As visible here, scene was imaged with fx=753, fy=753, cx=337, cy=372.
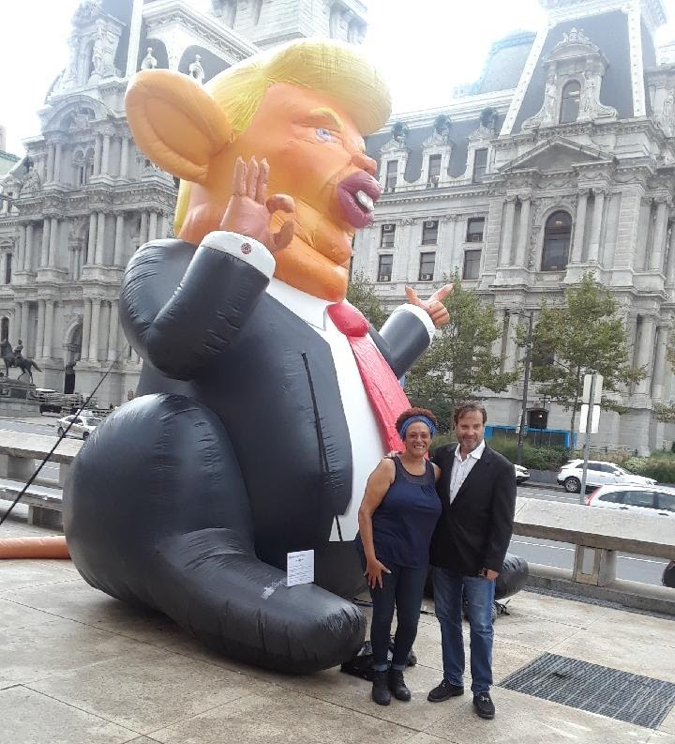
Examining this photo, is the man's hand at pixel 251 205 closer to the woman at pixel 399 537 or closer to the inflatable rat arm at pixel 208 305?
the inflatable rat arm at pixel 208 305

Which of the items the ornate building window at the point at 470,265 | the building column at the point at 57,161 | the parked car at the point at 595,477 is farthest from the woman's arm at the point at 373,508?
the building column at the point at 57,161

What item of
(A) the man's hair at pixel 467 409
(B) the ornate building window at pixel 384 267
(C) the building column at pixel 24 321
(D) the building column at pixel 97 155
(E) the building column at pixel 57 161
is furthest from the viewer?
(C) the building column at pixel 24 321

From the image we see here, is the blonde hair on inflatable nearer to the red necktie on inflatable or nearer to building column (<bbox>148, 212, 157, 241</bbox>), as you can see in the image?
the red necktie on inflatable

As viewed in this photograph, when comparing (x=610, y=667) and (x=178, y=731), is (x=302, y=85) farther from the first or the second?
(x=610, y=667)

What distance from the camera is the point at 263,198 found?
13.0 ft

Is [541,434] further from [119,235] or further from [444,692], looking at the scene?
[444,692]

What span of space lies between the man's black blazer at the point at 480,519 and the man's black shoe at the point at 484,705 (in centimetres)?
59

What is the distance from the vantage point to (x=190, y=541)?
3.93 meters

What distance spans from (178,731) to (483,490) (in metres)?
1.70

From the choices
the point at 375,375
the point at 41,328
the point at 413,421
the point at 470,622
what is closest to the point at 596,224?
the point at 375,375

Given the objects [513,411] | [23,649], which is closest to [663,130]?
[513,411]

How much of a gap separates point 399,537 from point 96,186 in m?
50.7

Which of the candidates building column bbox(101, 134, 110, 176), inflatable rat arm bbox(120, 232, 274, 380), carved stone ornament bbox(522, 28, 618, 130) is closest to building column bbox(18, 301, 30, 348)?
building column bbox(101, 134, 110, 176)

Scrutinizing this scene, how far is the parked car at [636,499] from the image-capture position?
46.7ft
